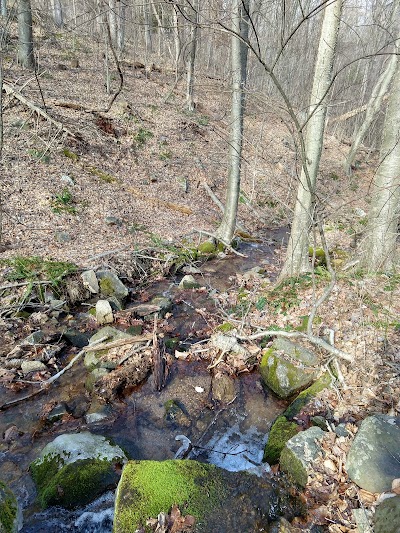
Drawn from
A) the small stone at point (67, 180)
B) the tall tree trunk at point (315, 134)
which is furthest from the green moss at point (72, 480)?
the small stone at point (67, 180)

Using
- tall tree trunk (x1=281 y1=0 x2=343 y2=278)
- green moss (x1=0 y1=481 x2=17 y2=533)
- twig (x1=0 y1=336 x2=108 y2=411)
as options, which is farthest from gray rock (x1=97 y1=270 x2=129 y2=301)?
green moss (x1=0 y1=481 x2=17 y2=533)

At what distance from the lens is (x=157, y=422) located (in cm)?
471

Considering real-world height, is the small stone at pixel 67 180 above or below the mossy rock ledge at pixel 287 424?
above

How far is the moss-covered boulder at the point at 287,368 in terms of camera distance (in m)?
4.94

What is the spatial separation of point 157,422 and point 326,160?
18.6m

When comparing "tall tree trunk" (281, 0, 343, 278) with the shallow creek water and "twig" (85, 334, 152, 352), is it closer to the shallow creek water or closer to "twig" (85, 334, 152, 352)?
the shallow creek water

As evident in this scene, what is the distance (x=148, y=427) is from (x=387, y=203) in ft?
18.0

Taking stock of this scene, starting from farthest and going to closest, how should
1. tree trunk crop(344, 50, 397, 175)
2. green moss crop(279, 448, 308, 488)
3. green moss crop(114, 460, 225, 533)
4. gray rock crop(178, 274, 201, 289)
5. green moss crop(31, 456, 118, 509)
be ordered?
tree trunk crop(344, 50, 397, 175), gray rock crop(178, 274, 201, 289), green moss crop(31, 456, 118, 509), green moss crop(279, 448, 308, 488), green moss crop(114, 460, 225, 533)

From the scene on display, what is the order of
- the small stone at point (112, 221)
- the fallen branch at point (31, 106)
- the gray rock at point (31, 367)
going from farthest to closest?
1. the fallen branch at point (31, 106)
2. the small stone at point (112, 221)
3. the gray rock at point (31, 367)

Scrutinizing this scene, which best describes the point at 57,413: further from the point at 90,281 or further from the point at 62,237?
the point at 62,237

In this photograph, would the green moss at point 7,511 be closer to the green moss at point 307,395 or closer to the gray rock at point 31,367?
the gray rock at point 31,367

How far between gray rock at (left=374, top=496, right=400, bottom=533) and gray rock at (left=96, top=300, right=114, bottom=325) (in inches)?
205

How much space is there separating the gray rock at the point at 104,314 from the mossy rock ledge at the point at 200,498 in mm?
3922

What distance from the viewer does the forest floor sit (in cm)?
446
